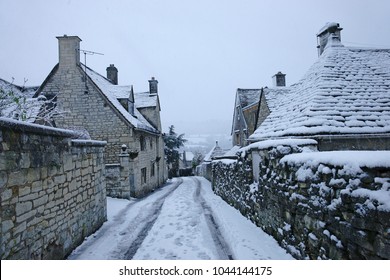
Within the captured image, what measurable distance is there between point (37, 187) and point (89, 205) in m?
2.75

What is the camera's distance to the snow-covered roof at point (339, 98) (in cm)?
727

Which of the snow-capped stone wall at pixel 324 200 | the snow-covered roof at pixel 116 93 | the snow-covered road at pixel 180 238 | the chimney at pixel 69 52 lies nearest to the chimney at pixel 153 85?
the snow-covered roof at pixel 116 93

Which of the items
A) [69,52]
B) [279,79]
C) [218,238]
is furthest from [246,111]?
[218,238]

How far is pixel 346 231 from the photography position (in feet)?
9.70

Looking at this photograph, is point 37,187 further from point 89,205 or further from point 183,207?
point 183,207

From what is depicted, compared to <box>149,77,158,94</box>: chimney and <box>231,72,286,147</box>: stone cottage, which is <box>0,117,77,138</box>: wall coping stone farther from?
<box>149,77,158,94</box>: chimney

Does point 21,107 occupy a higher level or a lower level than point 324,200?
higher

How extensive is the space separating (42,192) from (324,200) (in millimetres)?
4567

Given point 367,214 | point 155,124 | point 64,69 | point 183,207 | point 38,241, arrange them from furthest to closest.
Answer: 1. point 155,124
2. point 64,69
3. point 183,207
4. point 38,241
5. point 367,214

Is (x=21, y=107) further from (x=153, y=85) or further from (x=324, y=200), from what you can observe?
(x=153, y=85)

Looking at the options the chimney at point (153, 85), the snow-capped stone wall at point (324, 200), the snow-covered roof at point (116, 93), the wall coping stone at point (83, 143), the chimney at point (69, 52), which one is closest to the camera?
the snow-capped stone wall at point (324, 200)

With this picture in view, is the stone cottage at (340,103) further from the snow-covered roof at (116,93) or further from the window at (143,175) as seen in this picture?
the window at (143,175)

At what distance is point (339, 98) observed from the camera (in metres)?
7.98
